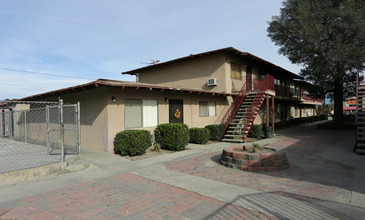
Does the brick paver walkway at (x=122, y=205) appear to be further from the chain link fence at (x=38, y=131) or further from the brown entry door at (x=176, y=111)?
the brown entry door at (x=176, y=111)

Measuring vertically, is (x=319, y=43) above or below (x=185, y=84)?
above

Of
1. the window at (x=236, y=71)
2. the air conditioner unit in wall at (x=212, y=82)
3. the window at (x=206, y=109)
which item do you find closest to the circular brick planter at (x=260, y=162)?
the window at (x=206, y=109)

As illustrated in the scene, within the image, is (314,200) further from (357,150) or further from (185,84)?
(185,84)

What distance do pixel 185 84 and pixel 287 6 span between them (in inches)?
417

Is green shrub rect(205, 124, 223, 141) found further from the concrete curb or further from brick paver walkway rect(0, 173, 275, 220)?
brick paver walkway rect(0, 173, 275, 220)

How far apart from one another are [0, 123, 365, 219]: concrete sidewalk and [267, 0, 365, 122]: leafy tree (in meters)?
11.1

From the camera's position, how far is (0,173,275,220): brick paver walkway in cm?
362

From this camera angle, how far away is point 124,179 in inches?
222

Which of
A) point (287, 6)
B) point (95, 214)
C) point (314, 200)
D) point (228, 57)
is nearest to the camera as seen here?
point (95, 214)

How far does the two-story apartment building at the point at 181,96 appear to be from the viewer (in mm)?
9243

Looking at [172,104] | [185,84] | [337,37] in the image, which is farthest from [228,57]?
[337,37]

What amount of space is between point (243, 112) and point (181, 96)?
4123mm

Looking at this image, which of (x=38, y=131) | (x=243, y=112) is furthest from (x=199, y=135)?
(x=38, y=131)

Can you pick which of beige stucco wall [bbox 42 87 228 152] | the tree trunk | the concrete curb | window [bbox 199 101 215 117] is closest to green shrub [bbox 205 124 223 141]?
window [bbox 199 101 215 117]
